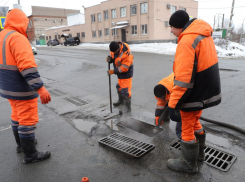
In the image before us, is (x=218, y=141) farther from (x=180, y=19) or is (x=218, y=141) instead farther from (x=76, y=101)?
(x=76, y=101)

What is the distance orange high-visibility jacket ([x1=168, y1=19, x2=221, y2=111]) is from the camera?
2.01 m

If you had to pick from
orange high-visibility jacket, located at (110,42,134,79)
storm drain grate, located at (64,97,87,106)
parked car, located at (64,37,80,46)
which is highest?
parked car, located at (64,37,80,46)

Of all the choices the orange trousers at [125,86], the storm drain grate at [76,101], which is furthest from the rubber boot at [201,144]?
the storm drain grate at [76,101]

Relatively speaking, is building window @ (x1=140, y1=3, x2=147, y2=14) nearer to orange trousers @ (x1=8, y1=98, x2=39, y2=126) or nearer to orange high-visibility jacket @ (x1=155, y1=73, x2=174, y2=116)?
orange high-visibility jacket @ (x1=155, y1=73, x2=174, y2=116)

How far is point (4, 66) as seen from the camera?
2475 millimetres

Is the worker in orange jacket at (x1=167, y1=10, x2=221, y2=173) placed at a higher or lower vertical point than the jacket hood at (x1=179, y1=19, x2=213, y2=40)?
lower

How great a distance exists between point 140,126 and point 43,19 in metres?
60.4

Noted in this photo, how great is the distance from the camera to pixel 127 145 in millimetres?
3105

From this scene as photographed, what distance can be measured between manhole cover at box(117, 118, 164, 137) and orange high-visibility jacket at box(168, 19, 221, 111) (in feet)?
4.90

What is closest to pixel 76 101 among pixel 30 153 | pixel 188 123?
pixel 30 153

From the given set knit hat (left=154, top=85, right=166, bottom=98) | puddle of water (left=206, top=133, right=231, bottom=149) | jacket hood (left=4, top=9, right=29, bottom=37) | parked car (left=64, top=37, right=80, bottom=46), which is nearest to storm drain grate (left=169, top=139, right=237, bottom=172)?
puddle of water (left=206, top=133, right=231, bottom=149)

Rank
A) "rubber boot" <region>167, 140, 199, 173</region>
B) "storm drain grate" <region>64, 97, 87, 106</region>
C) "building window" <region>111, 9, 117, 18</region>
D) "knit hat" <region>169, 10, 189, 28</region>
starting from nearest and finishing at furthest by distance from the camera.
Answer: "knit hat" <region>169, 10, 189, 28</region>, "rubber boot" <region>167, 140, 199, 173</region>, "storm drain grate" <region>64, 97, 87, 106</region>, "building window" <region>111, 9, 117, 18</region>

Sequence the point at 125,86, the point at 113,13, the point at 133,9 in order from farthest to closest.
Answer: the point at 113,13
the point at 133,9
the point at 125,86

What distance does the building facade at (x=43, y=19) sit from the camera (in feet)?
176
